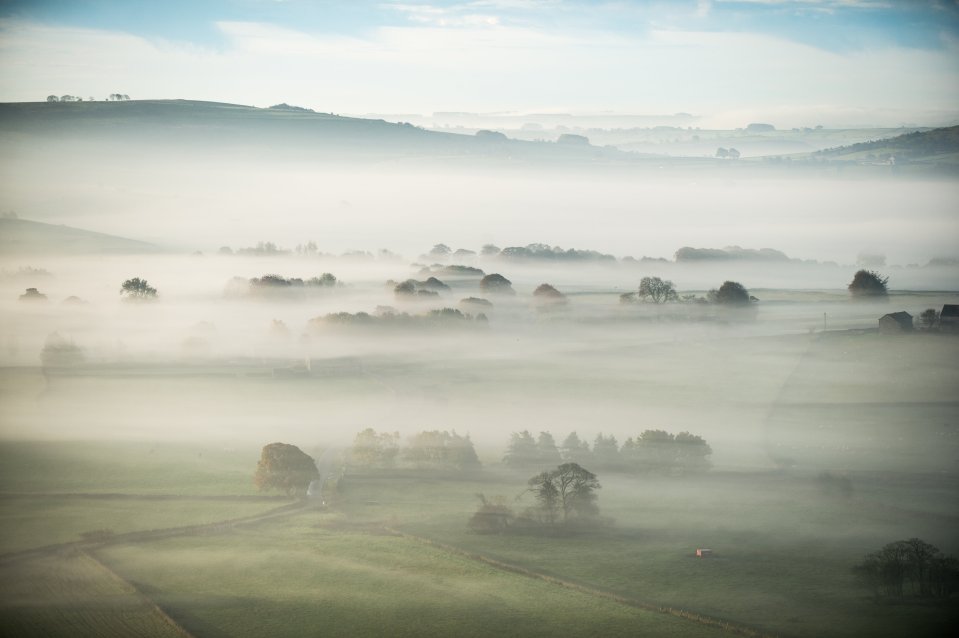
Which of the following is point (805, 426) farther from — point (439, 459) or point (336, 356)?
point (336, 356)

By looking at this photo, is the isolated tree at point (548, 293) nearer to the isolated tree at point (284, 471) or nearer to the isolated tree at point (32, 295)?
the isolated tree at point (284, 471)

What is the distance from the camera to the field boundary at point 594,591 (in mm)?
38656

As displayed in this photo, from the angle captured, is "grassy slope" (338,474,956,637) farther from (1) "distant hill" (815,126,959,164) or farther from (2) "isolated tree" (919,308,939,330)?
(1) "distant hill" (815,126,959,164)

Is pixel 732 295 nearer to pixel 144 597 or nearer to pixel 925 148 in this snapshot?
pixel 144 597

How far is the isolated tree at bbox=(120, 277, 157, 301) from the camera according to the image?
115m

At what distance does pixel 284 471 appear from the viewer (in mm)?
59938

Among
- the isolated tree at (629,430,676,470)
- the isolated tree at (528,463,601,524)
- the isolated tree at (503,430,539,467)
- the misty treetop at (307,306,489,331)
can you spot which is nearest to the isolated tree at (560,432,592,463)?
the isolated tree at (503,430,539,467)

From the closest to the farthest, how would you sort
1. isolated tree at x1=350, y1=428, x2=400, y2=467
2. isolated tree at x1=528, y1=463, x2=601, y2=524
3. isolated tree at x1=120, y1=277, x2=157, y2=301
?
isolated tree at x1=528, y1=463, x2=601, y2=524 < isolated tree at x1=350, y1=428, x2=400, y2=467 < isolated tree at x1=120, y1=277, x2=157, y2=301

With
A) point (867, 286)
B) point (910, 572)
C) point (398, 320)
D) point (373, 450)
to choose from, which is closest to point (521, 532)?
point (373, 450)

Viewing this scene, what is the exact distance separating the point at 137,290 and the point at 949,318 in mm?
99554

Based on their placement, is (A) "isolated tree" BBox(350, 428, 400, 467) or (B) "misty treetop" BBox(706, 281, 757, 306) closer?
(A) "isolated tree" BBox(350, 428, 400, 467)

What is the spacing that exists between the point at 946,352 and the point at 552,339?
42.0 m

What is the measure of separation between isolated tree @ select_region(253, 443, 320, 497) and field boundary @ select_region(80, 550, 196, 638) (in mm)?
13657

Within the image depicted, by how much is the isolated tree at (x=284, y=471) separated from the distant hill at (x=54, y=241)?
9017cm
